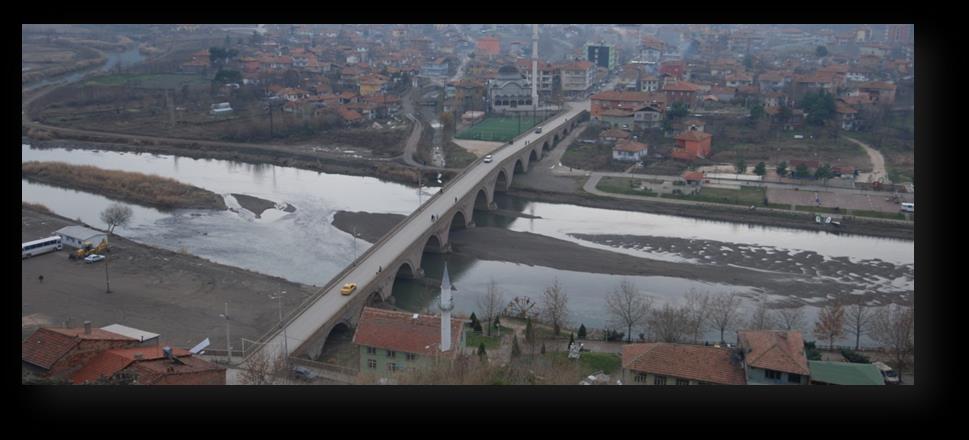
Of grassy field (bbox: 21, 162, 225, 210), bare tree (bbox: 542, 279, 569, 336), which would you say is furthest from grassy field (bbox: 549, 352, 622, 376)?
grassy field (bbox: 21, 162, 225, 210)

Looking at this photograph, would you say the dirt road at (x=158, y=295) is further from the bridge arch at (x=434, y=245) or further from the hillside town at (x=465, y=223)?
the bridge arch at (x=434, y=245)

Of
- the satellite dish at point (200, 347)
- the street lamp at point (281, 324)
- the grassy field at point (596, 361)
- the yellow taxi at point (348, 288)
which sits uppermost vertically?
the yellow taxi at point (348, 288)

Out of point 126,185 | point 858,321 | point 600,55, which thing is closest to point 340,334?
point 858,321

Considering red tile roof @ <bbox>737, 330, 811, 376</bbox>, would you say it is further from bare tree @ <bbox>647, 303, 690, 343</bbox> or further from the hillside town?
bare tree @ <bbox>647, 303, 690, 343</bbox>

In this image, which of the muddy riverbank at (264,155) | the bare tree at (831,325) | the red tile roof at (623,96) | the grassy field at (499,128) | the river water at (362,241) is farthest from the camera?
the red tile roof at (623,96)

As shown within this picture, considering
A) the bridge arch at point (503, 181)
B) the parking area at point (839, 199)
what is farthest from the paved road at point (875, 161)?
the bridge arch at point (503, 181)

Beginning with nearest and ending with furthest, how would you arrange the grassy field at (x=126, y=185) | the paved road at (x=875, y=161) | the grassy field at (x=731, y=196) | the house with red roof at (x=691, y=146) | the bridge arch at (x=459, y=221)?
the bridge arch at (x=459, y=221), the grassy field at (x=731, y=196), the grassy field at (x=126, y=185), the paved road at (x=875, y=161), the house with red roof at (x=691, y=146)
